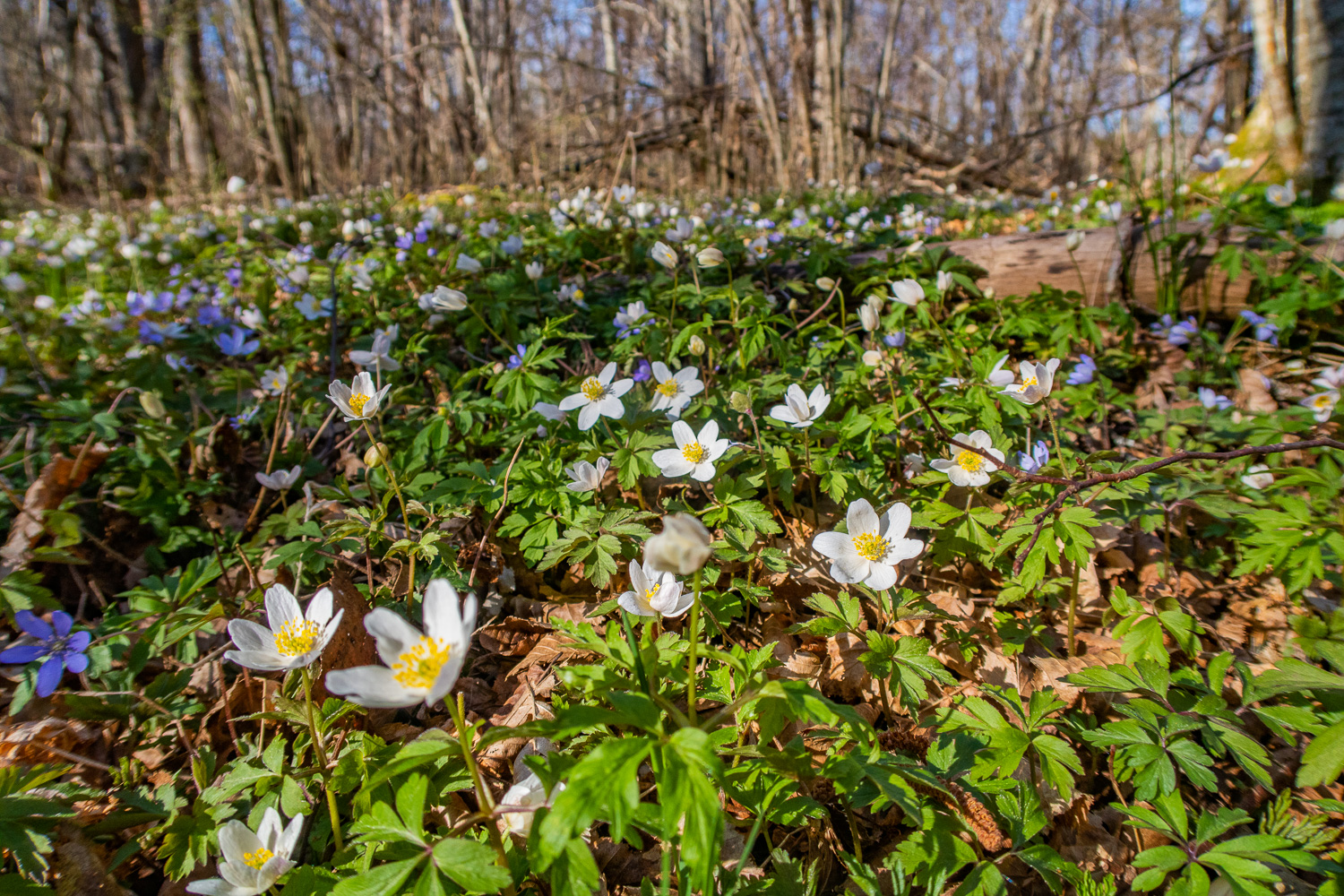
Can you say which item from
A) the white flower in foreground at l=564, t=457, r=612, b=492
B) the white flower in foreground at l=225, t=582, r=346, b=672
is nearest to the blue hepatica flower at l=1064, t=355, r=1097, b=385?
the white flower in foreground at l=564, t=457, r=612, b=492

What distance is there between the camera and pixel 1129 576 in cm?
236

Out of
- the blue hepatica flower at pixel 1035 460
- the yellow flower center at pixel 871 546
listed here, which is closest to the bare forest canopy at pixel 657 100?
the blue hepatica flower at pixel 1035 460

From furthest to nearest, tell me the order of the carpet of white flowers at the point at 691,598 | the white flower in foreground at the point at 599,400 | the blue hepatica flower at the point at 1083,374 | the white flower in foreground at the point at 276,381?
the blue hepatica flower at the point at 1083,374, the white flower in foreground at the point at 276,381, the white flower in foreground at the point at 599,400, the carpet of white flowers at the point at 691,598

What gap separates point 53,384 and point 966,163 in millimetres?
9908

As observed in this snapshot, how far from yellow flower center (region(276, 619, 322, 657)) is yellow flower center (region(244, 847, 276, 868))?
386 millimetres

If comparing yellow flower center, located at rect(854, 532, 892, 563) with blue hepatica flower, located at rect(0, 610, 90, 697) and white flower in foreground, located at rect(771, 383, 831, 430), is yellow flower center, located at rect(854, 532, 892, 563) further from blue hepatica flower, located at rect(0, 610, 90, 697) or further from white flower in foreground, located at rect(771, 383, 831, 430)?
blue hepatica flower, located at rect(0, 610, 90, 697)

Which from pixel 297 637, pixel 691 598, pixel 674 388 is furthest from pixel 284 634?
pixel 674 388

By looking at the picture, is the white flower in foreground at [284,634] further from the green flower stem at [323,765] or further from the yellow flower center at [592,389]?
the yellow flower center at [592,389]

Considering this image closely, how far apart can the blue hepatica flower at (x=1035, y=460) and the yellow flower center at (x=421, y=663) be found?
1692 millimetres

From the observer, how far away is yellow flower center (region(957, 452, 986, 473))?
76.5 inches

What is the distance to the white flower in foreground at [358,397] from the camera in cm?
179

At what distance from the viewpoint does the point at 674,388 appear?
7.63 feet

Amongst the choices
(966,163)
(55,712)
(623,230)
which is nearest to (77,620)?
(55,712)

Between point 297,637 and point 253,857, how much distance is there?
43cm
